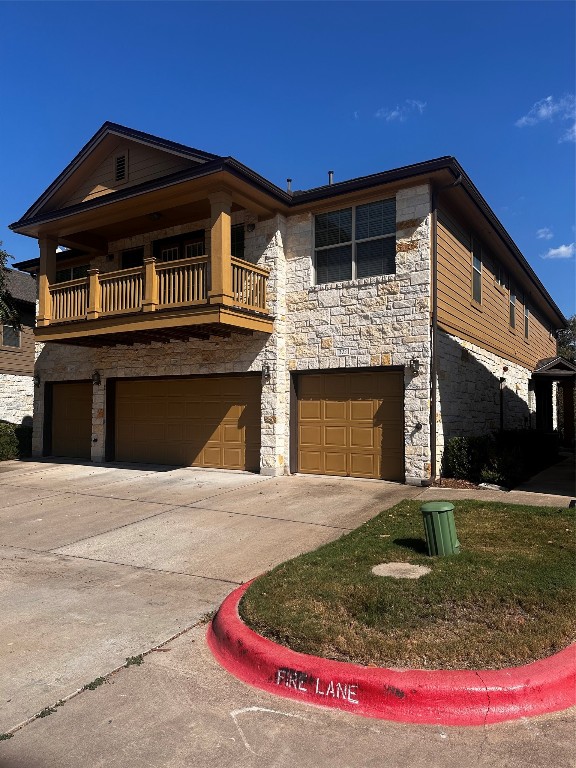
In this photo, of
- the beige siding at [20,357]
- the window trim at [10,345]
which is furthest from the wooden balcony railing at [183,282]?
the beige siding at [20,357]

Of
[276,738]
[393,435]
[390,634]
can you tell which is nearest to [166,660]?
[276,738]

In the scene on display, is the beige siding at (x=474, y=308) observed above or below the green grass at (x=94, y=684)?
above

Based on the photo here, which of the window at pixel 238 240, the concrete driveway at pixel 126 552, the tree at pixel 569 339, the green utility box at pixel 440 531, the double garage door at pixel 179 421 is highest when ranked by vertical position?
the tree at pixel 569 339

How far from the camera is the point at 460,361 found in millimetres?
12836

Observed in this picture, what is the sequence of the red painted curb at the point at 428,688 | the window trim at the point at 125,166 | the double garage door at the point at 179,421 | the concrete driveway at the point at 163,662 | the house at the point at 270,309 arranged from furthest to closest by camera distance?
the window trim at the point at 125,166 < the double garage door at the point at 179,421 < the house at the point at 270,309 < the red painted curb at the point at 428,688 < the concrete driveway at the point at 163,662

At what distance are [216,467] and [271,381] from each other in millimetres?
2682

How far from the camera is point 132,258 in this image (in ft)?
50.9

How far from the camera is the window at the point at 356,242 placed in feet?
38.3

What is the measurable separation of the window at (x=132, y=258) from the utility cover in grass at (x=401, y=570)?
1212 cm

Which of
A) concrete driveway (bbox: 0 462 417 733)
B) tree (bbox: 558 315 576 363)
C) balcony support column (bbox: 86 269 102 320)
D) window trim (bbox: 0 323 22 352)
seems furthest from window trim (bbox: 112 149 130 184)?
tree (bbox: 558 315 576 363)

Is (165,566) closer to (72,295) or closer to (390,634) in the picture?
(390,634)

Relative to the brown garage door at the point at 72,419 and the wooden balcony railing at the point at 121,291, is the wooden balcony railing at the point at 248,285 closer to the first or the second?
the wooden balcony railing at the point at 121,291

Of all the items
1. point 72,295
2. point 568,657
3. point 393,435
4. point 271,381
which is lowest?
point 568,657

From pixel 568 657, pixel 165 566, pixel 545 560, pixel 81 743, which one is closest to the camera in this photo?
pixel 81 743
